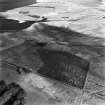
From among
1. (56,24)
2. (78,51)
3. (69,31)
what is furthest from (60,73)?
(56,24)

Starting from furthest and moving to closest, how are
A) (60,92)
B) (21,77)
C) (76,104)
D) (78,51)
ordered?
(78,51) → (21,77) → (60,92) → (76,104)

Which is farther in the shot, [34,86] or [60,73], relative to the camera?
[60,73]

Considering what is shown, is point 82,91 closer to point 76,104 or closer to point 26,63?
point 76,104

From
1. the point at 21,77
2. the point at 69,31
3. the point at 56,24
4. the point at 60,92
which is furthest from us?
the point at 56,24

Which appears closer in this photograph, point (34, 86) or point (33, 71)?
point (34, 86)

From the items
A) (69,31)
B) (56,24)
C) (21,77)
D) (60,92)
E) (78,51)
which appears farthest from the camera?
(56,24)

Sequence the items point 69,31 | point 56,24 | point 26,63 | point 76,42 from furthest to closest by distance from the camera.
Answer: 1. point 56,24
2. point 69,31
3. point 76,42
4. point 26,63

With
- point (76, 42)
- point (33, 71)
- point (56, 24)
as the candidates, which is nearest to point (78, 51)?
point (76, 42)

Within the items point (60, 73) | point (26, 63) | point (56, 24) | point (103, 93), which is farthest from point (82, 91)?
point (56, 24)

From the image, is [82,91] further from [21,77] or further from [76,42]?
[76,42]
